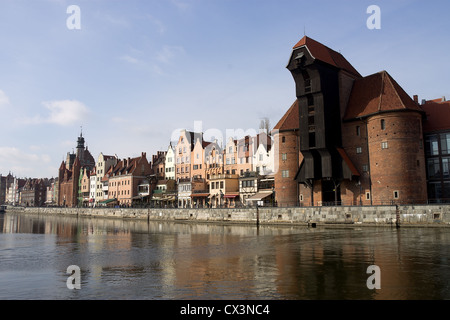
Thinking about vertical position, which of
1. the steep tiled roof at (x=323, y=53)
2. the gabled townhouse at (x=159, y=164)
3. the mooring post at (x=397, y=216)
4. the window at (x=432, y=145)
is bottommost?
the mooring post at (x=397, y=216)

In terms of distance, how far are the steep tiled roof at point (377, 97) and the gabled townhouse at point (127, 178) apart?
61410mm

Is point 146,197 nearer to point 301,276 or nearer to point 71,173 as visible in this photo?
point 71,173

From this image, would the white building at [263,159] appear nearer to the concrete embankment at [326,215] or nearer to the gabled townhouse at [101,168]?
the concrete embankment at [326,215]

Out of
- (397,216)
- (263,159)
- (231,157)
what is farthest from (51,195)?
(397,216)

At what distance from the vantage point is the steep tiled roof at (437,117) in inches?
1992

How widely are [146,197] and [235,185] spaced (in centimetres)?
3434

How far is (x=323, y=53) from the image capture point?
52.1 metres

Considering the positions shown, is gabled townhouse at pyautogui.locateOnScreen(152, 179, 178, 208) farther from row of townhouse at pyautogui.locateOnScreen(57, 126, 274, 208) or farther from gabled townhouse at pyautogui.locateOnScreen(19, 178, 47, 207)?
gabled townhouse at pyautogui.locateOnScreen(19, 178, 47, 207)

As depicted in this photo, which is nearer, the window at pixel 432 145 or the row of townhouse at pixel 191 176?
the window at pixel 432 145

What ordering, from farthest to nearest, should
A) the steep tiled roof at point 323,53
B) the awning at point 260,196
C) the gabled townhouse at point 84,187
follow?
the gabled townhouse at point 84,187
the awning at point 260,196
the steep tiled roof at point 323,53

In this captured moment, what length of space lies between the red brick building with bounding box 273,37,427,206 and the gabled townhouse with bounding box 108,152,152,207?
186ft

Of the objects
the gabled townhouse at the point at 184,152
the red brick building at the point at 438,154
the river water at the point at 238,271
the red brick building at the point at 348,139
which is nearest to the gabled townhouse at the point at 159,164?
the gabled townhouse at the point at 184,152

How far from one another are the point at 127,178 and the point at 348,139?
70264 millimetres
